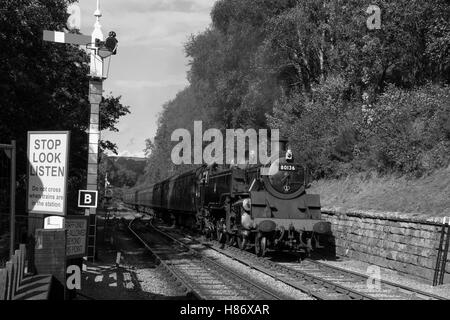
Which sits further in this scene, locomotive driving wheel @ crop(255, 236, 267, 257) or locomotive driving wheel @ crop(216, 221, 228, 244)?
locomotive driving wheel @ crop(216, 221, 228, 244)

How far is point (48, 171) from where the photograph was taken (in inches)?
321

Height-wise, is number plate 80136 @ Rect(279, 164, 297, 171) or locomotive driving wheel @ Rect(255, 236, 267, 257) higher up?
number plate 80136 @ Rect(279, 164, 297, 171)

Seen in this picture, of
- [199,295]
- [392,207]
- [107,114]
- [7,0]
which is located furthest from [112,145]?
[199,295]

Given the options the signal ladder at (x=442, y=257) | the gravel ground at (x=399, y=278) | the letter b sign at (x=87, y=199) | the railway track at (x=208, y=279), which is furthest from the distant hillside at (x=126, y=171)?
the signal ladder at (x=442, y=257)

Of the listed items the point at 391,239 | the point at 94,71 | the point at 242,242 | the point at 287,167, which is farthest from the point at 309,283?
the point at 94,71

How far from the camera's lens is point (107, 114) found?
28.0 m

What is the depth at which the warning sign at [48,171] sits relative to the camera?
8.06 metres

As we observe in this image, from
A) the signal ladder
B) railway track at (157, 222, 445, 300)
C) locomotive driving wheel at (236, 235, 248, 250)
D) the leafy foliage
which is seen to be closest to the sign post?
railway track at (157, 222, 445, 300)

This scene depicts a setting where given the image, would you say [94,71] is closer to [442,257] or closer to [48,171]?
[48,171]

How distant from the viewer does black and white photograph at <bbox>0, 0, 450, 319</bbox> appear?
29.1ft

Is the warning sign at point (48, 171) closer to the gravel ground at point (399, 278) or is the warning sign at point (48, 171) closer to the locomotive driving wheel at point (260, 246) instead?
the gravel ground at point (399, 278)

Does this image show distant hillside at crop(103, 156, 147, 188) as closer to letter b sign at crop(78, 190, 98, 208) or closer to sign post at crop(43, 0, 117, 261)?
sign post at crop(43, 0, 117, 261)

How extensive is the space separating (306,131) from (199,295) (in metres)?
15.8

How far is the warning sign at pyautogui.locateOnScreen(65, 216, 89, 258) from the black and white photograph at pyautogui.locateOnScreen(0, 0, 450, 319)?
33 millimetres
